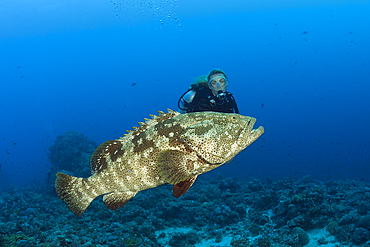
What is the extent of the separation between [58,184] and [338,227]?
8.12 m

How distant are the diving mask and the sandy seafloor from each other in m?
4.80

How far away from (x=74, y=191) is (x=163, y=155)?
1404 millimetres

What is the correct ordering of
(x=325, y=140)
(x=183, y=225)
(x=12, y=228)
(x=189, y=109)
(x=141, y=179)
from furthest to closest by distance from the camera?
(x=325, y=140) → (x=183, y=225) → (x=12, y=228) → (x=189, y=109) → (x=141, y=179)

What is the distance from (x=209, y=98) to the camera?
3.76m

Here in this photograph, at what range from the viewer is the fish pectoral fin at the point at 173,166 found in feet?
7.26

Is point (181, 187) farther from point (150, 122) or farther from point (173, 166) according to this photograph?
point (150, 122)

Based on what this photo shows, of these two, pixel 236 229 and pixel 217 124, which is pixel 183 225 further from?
pixel 217 124

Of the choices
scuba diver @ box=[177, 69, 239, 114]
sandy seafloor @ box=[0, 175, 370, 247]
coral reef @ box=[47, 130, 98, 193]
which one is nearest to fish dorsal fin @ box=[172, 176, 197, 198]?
scuba diver @ box=[177, 69, 239, 114]

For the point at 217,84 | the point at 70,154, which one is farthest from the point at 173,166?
the point at 70,154

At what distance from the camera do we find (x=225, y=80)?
14.4 ft

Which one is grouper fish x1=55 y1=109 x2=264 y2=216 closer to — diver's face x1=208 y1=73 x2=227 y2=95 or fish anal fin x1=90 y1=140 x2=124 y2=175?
fish anal fin x1=90 y1=140 x2=124 y2=175

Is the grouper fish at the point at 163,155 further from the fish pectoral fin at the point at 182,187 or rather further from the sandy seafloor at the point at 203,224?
the sandy seafloor at the point at 203,224

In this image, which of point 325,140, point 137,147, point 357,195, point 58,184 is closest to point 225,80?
point 137,147

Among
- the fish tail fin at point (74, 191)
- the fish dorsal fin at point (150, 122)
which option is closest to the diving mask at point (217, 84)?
the fish dorsal fin at point (150, 122)
